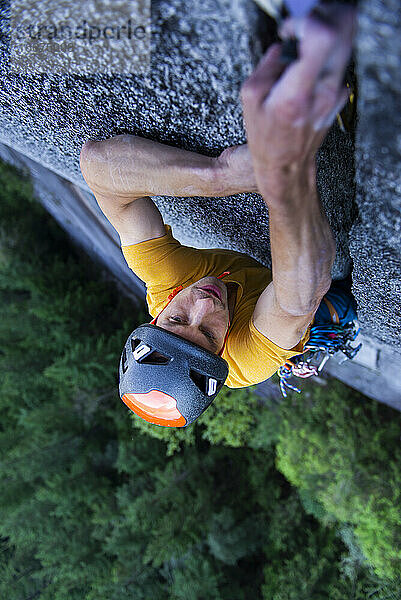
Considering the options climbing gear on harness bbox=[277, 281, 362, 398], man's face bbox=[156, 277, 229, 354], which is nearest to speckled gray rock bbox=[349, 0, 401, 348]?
climbing gear on harness bbox=[277, 281, 362, 398]

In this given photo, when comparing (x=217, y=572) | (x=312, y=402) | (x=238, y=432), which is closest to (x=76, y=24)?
(x=312, y=402)

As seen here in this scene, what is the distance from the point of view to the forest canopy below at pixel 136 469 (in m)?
3.15

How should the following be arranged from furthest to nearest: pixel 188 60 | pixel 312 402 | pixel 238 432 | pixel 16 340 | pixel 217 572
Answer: pixel 16 340
pixel 217 572
pixel 238 432
pixel 312 402
pixel 188 60

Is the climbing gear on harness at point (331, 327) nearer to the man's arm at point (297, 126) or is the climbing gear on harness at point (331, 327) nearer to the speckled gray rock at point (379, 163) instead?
the speckled gray rock at point (379, 163)

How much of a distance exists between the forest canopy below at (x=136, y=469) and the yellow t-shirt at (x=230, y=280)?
1.85 m

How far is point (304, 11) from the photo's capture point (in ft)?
2.02

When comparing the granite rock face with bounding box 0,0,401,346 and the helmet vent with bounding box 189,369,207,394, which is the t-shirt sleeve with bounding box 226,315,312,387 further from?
the granite rock face with bounding box 0,0,401,346

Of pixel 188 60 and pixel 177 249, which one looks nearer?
pixel 188 60

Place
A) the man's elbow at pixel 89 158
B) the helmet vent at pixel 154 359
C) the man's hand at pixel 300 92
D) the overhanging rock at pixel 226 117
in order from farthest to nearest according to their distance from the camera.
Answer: the helmet vent at pixel 154 359 → the man's elbow at pixel 89 158 → the overhanging rock at pixel 226 117 → the man's hand at pixel 300 92

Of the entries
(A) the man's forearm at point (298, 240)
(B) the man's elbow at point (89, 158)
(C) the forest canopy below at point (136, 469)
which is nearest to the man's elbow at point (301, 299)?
(A) the man's forearm at point (298, 240)

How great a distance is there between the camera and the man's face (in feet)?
4.31

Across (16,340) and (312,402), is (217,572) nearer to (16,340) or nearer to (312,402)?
(312,402)

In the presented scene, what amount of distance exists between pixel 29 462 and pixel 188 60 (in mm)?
4818

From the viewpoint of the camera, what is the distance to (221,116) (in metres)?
1.06
